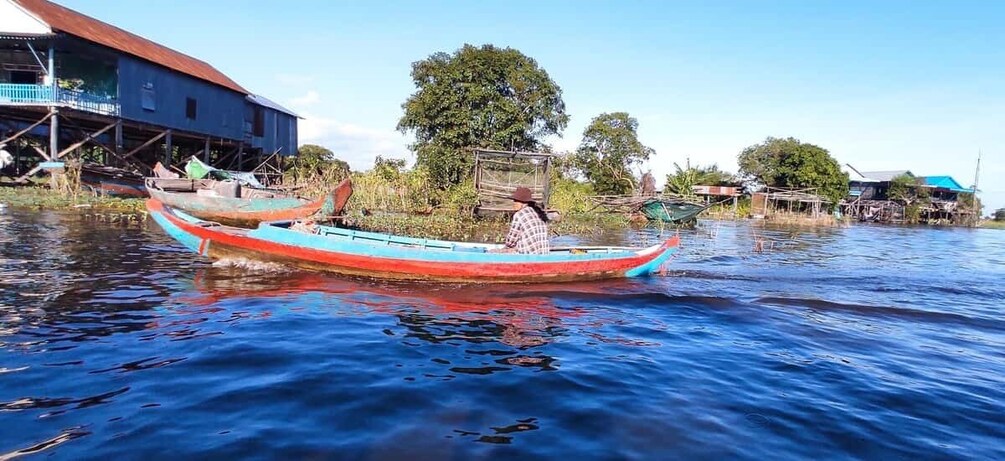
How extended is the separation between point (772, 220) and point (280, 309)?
34.4 m

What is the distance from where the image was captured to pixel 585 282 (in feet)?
29.4

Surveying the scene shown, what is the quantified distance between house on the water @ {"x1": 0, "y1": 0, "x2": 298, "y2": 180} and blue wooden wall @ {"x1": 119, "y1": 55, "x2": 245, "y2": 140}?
36mm

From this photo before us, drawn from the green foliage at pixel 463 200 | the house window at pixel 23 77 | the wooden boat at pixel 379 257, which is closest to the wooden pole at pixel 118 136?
the house window at pixel 23 77

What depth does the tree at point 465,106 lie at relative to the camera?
22.8 meters

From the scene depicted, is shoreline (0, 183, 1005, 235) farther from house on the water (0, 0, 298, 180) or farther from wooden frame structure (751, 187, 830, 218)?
wooden frame structure (751, 187, 830, 218)

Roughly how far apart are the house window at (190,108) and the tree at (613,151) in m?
20.2

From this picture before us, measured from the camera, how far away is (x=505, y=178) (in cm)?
1942

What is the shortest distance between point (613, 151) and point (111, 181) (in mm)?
23886

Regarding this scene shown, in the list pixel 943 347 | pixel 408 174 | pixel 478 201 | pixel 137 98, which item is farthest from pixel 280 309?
pixel 137 98

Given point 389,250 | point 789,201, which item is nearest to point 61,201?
point 389,250

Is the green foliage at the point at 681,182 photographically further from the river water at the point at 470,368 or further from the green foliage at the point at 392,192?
the river water at the point at 470,368

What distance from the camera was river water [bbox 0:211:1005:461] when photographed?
353cm

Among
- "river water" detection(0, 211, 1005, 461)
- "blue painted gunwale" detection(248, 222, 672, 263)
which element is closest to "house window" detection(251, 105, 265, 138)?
"river water" detection(0, 211, 1005, 461)

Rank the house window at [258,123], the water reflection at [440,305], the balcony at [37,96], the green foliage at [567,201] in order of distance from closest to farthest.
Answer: the water reflection at [440,305], the balcony at [37,96], the green foliage at [567,201], the house window at [258,123]
